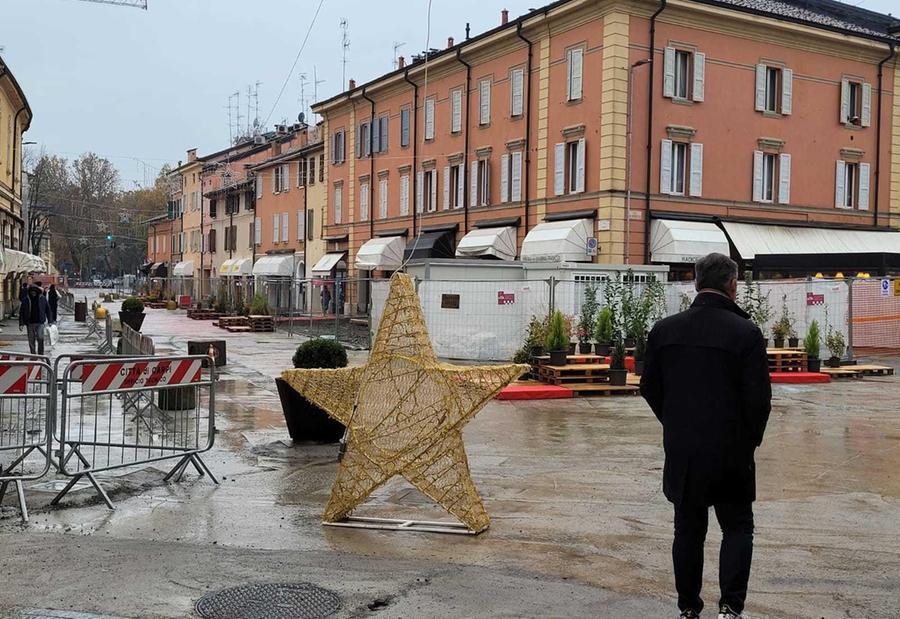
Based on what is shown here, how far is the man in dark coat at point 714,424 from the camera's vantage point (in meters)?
4.48

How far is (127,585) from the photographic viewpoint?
544 centimetres

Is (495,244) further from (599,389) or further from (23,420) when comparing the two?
(23,420)

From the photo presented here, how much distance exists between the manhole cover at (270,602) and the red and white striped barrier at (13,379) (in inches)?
137

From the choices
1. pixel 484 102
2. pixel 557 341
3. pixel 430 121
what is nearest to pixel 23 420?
pixel 557 341

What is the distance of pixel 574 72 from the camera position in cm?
3138

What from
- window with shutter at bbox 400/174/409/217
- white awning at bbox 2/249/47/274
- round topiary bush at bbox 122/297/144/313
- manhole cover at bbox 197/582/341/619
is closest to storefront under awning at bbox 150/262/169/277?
window with shutter at bbox 400/174/409/217

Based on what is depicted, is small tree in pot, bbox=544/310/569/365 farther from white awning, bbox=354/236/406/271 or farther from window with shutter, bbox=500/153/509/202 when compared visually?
white awning, bbox=354/236/406/271

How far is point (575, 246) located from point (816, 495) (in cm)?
2229

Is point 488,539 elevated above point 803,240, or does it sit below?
below

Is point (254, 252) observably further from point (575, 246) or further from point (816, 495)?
point (816, 495)

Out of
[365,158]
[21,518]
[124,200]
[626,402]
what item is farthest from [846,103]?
[124,200]

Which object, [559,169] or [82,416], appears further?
[559,169]

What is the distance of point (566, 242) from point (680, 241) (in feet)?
11.7

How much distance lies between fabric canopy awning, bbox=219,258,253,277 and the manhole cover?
56628 mm
